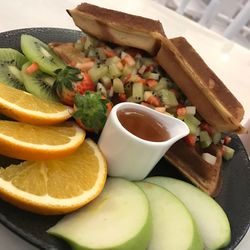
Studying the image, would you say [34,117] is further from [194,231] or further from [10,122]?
Answer: [194,231]

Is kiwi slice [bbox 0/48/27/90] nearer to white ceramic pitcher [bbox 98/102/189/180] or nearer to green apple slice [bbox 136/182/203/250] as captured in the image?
white ceramic pitcher [bbox 98/102/189/180]

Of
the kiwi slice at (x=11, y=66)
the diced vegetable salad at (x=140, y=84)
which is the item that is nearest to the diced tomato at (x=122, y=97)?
the diced vegetable salad at (x=140, y=84)

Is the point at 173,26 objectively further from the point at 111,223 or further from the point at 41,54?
the point at 111,223

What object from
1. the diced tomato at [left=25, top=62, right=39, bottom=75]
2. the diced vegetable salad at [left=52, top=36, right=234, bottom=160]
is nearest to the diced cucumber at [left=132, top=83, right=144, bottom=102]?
the diced vegetable salad at [left=52, top=36, right=234, bottom=160]

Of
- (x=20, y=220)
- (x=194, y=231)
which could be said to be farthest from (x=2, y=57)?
(x=194, y=231)

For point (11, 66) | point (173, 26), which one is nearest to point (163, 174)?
point (11, 66)

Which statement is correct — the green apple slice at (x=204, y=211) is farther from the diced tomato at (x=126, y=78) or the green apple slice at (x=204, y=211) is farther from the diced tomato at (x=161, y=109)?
the diced tomato at (x=126, y=78)
